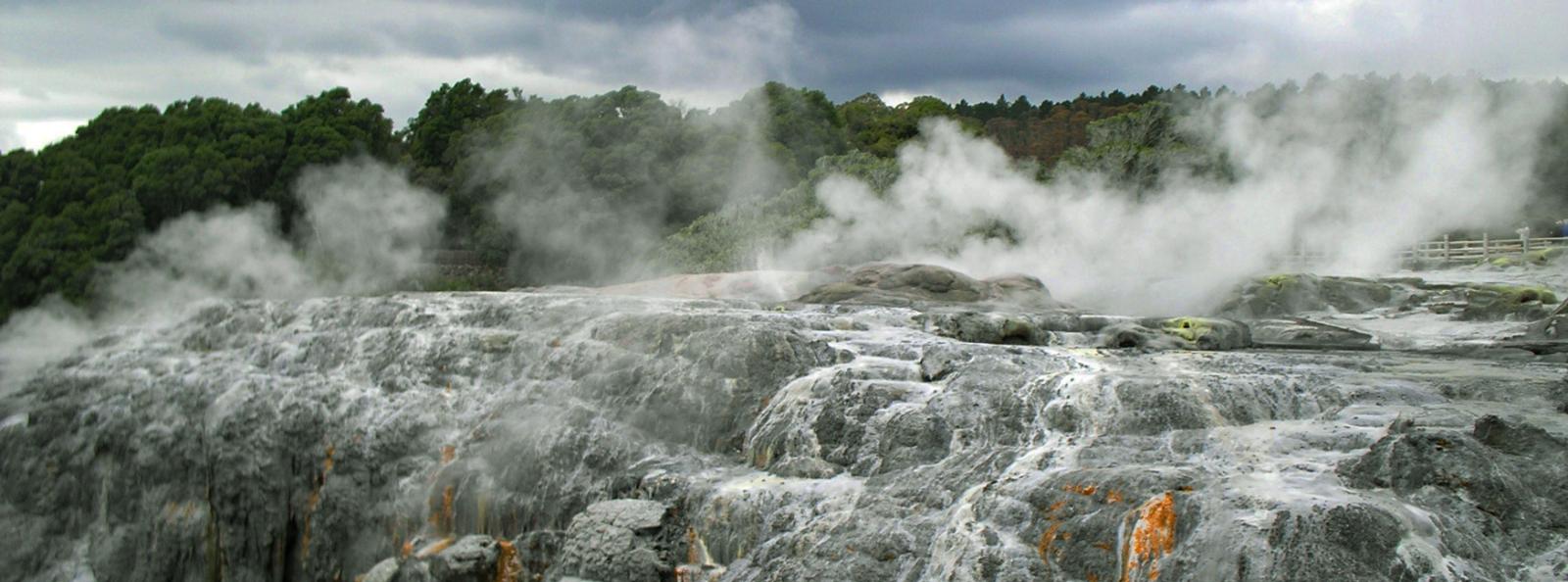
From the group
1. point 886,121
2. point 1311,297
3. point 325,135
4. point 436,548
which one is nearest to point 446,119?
point 325,135

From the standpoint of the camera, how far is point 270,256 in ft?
111

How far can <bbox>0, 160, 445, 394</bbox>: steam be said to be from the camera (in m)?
29.9

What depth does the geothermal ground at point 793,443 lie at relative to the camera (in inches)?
316

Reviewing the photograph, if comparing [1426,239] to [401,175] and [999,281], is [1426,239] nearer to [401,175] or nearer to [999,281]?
[999,281]

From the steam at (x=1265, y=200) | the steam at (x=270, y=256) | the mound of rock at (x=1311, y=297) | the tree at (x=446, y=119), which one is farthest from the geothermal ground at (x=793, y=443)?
the tree at (x=446, y=119)

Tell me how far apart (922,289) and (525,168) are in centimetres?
2093

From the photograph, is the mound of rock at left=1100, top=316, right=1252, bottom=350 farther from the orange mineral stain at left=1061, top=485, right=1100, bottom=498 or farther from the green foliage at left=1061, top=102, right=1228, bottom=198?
the green foliage at left=1061, top=102, right=1228, bottom=198

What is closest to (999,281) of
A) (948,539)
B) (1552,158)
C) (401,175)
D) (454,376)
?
(454,376)

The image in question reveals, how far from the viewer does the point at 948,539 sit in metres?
8.57

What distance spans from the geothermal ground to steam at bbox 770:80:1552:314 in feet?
26.0

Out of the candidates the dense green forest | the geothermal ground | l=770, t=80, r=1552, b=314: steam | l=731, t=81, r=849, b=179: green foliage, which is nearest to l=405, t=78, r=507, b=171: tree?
the dense green forest

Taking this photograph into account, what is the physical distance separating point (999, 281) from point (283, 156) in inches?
952

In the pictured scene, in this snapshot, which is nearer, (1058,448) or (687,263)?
(1058,448)

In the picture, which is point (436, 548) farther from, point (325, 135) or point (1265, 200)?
point (325, 135)
